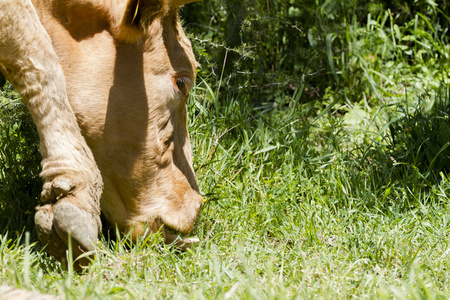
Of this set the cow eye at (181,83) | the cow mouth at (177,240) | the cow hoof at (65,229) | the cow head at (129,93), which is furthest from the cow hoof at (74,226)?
the cow eye at (181,83)

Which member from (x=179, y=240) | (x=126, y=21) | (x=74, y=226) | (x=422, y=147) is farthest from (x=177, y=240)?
(x=422, y=147)

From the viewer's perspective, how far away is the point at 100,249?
10.2ft

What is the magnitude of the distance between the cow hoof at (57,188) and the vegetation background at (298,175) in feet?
1.20

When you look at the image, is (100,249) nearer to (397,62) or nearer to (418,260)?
(418,260)

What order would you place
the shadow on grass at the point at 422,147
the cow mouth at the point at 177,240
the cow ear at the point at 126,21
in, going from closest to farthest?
the cow ear at the point at 126,21
the cow mouth at the point at 177,240
the shadow on grass at the point at 422,147

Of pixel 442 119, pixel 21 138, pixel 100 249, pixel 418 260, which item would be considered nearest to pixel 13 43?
pixel 100 249

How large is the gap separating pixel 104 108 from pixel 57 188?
62 cm

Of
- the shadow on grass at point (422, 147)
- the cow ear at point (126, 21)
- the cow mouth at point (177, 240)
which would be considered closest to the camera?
the cow ear at point (126, 21)

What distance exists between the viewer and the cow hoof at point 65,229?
2.89m

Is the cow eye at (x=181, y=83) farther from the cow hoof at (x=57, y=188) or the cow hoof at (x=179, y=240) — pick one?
the cow hoof at (x=57, y=188)

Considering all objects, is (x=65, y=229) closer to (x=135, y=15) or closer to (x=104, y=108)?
(x=104, y=108)

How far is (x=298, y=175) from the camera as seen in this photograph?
4582mm

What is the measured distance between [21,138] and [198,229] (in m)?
1.56

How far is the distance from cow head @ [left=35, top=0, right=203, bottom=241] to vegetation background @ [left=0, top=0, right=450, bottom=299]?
258 millimetres
